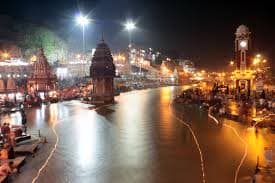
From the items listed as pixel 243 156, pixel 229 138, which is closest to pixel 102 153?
pixel 243 156

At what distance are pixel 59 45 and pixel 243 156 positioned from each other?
98.7m

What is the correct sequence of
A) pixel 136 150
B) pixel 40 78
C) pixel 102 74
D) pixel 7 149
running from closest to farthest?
1. pixel 7 149
2. pixel 136 150
3. pixel 102 74
4. pixel 40 78

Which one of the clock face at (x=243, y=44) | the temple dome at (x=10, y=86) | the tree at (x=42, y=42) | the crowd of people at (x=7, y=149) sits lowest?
the crowd of people at (x=7, y=149)

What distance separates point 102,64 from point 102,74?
1.57m

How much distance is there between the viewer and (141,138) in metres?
25.2

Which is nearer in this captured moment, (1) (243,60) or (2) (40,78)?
(2) (40,78)

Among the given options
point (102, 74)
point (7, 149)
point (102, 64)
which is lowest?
point (7, 149)

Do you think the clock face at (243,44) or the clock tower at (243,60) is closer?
the clock tower at (243,60)

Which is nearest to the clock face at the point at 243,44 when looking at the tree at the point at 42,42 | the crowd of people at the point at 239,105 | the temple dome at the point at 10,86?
the crowd of people at the point at 239,105

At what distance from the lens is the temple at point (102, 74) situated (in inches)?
2190

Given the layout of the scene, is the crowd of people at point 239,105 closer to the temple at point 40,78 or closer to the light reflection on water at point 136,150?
the light reflection on water at point 136,150

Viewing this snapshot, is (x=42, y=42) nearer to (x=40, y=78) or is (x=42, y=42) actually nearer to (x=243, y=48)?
(x=40, y=78)

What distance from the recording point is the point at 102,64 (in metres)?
55.4

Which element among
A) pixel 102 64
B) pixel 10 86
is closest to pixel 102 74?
pixel 102 64
